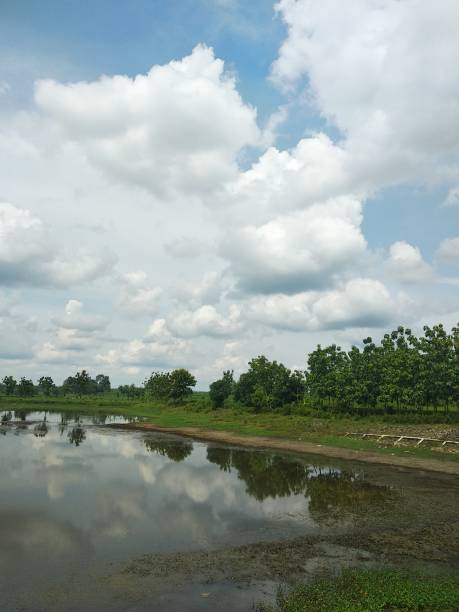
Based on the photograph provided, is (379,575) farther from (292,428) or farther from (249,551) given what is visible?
A: (292,428)

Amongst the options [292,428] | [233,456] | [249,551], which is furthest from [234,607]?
[292,428]

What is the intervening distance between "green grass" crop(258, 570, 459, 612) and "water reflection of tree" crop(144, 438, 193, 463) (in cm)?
2818

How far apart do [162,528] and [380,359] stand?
60010mm

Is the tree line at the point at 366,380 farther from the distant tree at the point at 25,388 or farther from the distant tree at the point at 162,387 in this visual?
the distant tree at the point at 25,388

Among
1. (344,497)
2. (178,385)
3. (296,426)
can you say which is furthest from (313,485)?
(178,385)

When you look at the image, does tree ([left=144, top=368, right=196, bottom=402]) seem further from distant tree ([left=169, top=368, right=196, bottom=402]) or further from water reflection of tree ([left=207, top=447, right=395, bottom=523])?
water reflection of tree ([left=207, top=447, right=395, bottom=523])

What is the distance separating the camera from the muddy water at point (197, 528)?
45.7ft

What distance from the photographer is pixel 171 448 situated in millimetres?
48969

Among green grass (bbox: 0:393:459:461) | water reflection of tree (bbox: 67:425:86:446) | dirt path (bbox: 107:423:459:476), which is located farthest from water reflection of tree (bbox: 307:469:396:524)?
water reflection of tree (bbox: 67:425:86:446)

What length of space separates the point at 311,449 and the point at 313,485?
17.6 m

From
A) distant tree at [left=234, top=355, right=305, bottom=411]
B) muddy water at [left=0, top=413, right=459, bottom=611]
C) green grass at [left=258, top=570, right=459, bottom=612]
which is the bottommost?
muddy water at [left=0, top=413, right=459, bottom=611]

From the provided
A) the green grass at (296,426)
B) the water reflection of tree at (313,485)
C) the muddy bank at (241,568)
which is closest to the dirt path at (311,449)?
the green grass at (296,426)

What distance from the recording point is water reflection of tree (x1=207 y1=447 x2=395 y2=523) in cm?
2442

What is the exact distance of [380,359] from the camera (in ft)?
239
